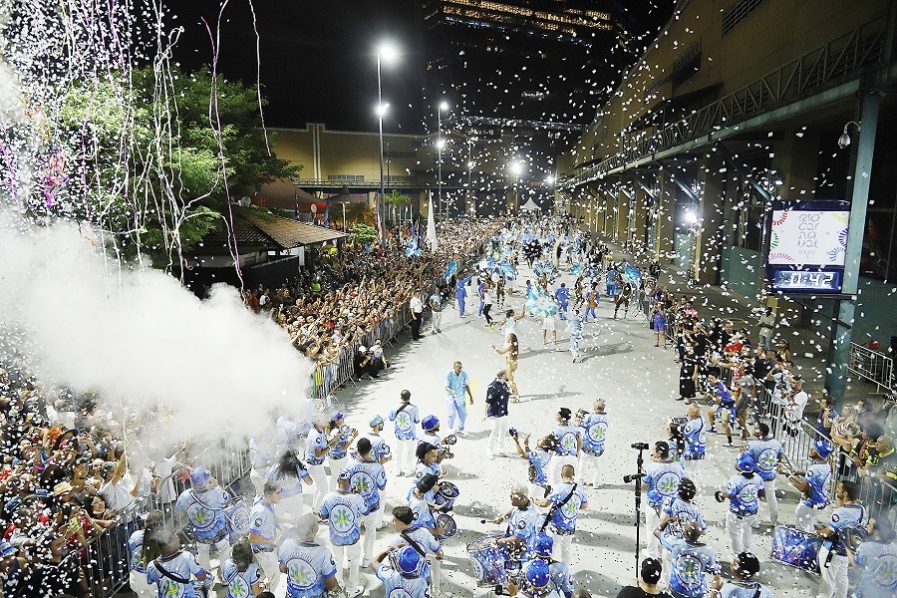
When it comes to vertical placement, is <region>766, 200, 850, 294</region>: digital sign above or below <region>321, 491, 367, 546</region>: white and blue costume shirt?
above

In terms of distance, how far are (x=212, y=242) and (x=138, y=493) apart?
39.8 feet

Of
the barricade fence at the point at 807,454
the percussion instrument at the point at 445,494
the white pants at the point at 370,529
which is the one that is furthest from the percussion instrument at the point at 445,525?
the barricade fence at the point at 807,454

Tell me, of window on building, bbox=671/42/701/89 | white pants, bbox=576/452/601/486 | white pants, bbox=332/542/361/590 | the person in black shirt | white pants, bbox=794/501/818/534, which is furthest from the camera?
window on building, bbox=671/42/701/89

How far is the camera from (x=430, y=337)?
15.8m

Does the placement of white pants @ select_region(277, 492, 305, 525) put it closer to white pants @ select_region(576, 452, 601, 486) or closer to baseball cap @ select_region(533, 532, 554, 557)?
baseball cap @ select_region(533, 532, 554, 557)

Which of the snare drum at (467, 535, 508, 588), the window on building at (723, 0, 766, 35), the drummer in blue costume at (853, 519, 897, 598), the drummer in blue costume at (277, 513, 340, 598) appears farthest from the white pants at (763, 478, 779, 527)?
the window on building at (723, 0, 766, 35)

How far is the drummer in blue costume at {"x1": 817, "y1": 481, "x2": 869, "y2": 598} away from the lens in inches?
188

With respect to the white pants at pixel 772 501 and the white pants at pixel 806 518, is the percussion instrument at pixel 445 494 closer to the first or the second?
the white pants at pixel 806 518

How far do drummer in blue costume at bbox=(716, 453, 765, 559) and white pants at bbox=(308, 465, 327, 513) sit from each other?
172 inches

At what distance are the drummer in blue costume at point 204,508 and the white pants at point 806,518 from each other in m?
Answer: 5.73

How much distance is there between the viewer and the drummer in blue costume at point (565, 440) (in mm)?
6410

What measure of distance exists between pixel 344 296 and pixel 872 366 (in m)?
11.9

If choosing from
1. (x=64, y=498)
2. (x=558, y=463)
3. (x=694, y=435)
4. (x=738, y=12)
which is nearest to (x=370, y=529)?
(x=558, y=463)

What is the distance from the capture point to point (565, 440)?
→ 6434mm
